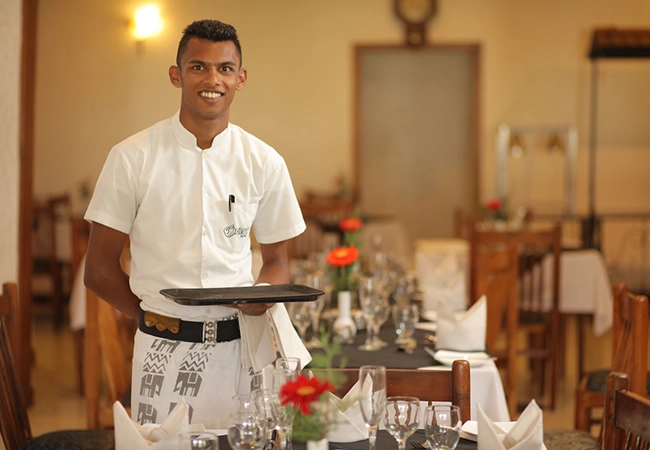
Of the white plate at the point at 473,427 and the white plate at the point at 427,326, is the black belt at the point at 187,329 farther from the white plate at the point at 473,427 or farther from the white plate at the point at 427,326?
the white plate at the point at 427,326

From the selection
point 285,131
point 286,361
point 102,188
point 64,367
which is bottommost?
point 64,367

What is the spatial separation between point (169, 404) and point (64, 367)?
4.14 meters

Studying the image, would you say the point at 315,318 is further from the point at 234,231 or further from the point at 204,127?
the point at 204,127

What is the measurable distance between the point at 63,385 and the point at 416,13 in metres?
5.41

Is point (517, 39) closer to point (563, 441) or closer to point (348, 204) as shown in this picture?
point (348, 204)

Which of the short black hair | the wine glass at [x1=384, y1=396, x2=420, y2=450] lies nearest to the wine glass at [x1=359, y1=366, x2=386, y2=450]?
the wine glass at [x1=384, y1=396, x2=420, y2=450]

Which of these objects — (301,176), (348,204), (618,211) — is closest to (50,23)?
(301,176)

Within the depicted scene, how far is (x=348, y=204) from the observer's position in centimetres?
705

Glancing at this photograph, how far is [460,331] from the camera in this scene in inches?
115

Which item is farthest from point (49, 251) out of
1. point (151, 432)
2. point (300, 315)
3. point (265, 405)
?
point (265, 405)

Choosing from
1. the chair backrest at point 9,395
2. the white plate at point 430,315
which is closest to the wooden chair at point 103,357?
the chair backrest at point 9,395

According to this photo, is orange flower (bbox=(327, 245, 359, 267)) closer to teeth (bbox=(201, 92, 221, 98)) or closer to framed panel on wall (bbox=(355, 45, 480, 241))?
teeth (bbox=(201, 92, 221, 98))

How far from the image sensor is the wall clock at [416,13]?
8.97 metres

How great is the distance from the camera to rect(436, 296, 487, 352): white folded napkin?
9.57ft
